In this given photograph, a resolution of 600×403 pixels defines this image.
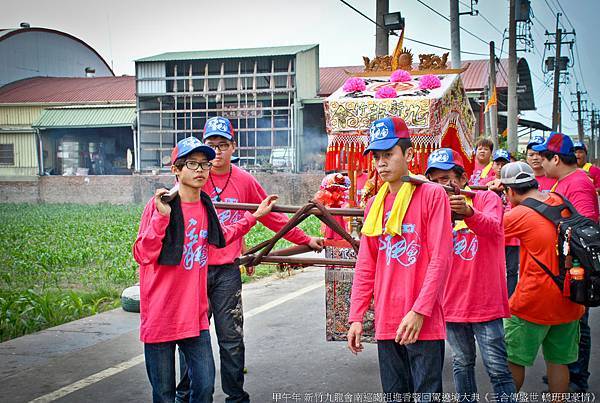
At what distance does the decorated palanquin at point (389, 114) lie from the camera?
19.6ft

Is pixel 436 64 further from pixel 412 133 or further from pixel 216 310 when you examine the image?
pixel 216 310

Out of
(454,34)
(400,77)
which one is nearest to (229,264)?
(400,77)

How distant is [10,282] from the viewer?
397 inches

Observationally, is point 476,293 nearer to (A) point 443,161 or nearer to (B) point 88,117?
(A) point 443,161

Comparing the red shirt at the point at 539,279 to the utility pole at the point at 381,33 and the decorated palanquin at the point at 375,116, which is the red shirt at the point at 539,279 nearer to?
the decorated palanquin at the point at 375,116

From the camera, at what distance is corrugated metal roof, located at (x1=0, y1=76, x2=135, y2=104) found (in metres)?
18.7

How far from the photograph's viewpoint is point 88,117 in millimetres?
24312

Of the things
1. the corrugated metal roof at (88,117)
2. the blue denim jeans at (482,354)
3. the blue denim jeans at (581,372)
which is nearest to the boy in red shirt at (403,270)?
the blue denim jeans at (482,354)

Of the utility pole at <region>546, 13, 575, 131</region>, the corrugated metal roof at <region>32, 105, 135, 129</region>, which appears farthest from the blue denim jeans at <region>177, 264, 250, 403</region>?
the utility pole at <region>546, 13, 575, 131</region>

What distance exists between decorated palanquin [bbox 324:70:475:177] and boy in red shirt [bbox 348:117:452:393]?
2311 mm

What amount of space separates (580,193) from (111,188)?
21.7 metres

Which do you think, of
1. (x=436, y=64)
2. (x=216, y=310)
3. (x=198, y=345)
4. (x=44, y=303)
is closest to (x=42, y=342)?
(x=44, y=303)

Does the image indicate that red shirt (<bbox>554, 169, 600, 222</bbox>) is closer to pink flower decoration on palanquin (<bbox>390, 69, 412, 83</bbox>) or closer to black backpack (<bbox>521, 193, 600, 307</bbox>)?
black backpack (<bbox>521, 193, 600, 307</bbox>)

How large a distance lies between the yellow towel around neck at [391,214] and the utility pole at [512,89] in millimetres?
15977
